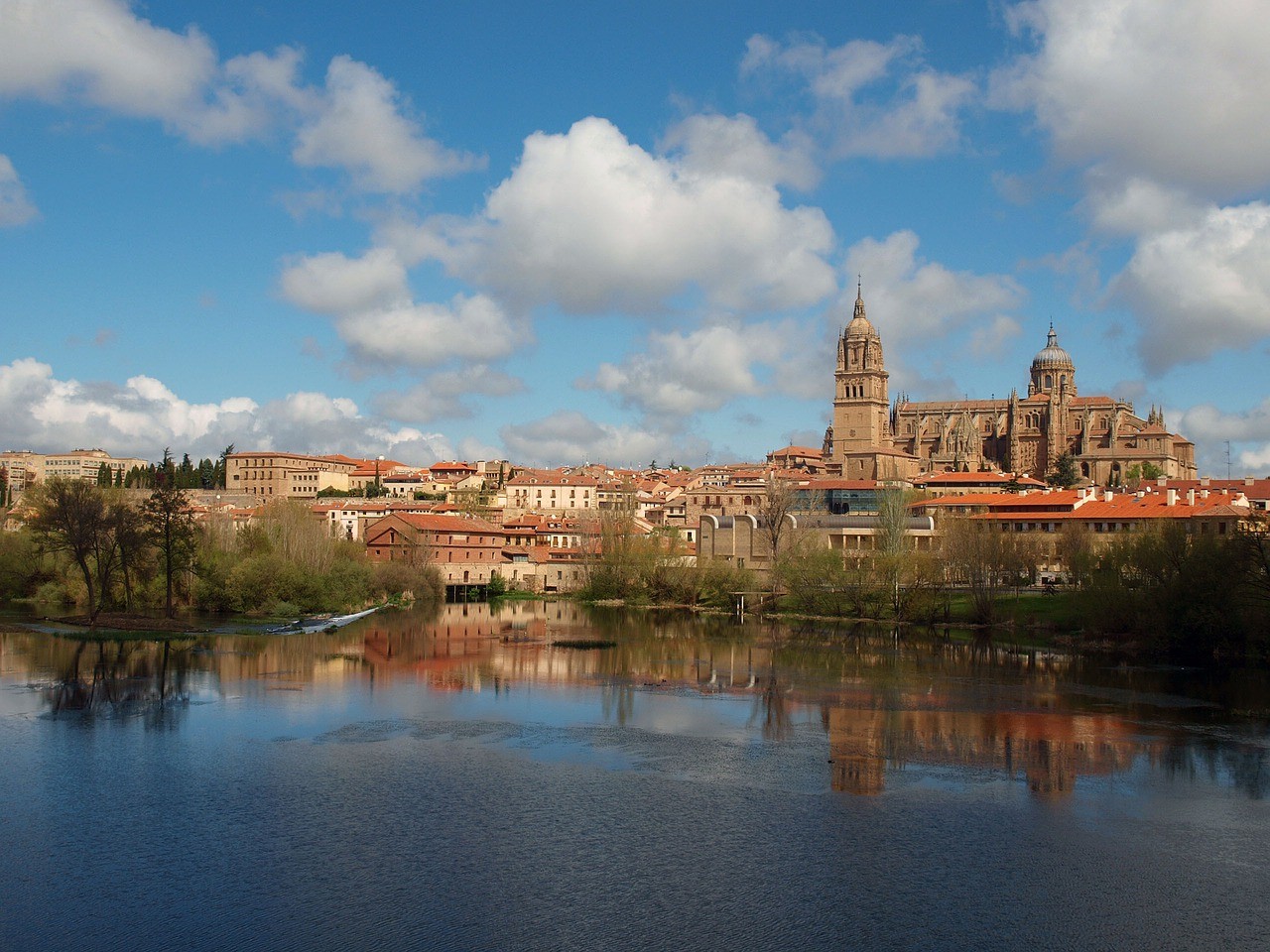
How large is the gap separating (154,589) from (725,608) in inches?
863

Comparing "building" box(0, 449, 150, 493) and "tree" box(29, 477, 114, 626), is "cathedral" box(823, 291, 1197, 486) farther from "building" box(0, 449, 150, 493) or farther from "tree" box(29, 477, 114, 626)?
"building" box(0, 449, 150, 493)

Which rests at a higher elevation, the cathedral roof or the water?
the cathedral roof

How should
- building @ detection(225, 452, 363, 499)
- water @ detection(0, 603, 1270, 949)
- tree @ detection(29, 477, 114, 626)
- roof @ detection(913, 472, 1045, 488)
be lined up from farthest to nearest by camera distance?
1. building @ detection(225, 452, 363, 499)
2. roof @ detection(913, 472, 1045, 488)
3. tree @ detection(29, 477, 114, 626)
4. water @ detection(0, 603, 1270, 949)

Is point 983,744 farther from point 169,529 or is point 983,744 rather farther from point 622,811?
point 169,529

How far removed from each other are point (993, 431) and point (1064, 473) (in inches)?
495

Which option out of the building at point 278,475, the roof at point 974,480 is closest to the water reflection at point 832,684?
the roof at point 974,480

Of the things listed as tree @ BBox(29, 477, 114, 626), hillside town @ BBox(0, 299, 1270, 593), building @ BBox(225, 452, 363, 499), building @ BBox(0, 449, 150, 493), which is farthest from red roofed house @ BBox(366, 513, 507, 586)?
building @ BBox(0, 449, 150, 493)

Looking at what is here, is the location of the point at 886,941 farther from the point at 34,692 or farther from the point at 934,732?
the point at 34,692

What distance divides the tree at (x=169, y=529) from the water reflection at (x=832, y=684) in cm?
599

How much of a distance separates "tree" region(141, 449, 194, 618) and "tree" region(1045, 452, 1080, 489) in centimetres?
5906

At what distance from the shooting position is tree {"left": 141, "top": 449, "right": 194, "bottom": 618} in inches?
1410

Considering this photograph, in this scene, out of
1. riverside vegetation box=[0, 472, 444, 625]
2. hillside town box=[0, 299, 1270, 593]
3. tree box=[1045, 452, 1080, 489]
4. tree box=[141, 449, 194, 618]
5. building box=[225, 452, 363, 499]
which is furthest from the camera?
building box=[225, 452, 363, 499]

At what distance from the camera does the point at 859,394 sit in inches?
3472

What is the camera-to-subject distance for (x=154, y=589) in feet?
125
